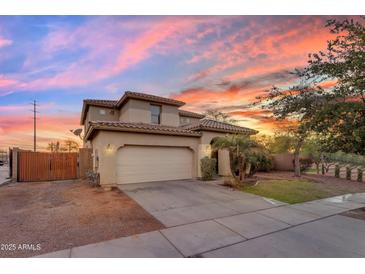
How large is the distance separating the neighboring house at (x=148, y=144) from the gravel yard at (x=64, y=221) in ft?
8.61

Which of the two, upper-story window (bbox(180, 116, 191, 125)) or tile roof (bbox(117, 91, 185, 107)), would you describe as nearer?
tile roof (bbox(117, 91, 185, 107))

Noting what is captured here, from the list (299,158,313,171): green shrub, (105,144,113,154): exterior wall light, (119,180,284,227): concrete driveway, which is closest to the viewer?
(119,180,284,227): concrete driveway

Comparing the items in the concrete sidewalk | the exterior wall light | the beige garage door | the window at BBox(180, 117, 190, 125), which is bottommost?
the concrete sidewalk

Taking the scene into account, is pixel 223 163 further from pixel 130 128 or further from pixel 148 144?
pixel 130 128

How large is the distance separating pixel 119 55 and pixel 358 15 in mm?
9281

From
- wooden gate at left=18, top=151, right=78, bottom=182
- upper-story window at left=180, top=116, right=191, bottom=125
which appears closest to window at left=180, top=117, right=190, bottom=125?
upper-story window at left=180, top=116, right=191, bottom=125

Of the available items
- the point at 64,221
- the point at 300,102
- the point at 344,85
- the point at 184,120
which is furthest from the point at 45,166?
the point at 344,85

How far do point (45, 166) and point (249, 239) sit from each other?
1377 centimetres

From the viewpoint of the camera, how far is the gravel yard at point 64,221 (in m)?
4.14

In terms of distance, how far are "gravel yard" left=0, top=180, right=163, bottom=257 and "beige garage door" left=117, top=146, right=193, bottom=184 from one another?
270 cm

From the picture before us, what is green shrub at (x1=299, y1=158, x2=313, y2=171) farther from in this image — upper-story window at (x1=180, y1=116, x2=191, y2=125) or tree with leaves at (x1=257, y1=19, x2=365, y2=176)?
tree with leaves at (x1=257, y1=19, x2=365, y2=176)

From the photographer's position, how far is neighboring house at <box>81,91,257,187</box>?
413 inches

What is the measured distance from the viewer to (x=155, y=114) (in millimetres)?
16141
